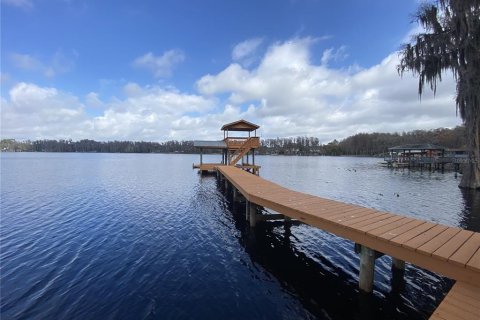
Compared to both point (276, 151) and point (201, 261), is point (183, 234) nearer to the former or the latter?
point (201, 261)

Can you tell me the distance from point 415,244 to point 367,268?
1357 mm

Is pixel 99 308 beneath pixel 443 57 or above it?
beneath

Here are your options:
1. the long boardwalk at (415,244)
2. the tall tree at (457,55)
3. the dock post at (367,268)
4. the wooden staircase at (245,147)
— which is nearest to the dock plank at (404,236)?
the long boardwalk at (415,244)

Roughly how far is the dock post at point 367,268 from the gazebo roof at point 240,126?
26.0 meters

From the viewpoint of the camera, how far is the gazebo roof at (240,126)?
31.5 metres

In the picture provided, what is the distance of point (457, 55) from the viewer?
63.3 feet

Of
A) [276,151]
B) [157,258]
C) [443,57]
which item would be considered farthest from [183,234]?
[276,151]

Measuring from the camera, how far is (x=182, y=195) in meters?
20.0

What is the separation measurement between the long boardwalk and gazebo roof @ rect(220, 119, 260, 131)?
23.4 meters

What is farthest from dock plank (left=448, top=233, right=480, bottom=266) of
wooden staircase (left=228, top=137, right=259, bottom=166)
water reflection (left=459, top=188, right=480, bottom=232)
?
wooden staircase (left=228, top=137, right=259, bottom=166)

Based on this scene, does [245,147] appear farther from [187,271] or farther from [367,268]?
[367,268]

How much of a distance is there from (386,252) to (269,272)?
3242 millimetres

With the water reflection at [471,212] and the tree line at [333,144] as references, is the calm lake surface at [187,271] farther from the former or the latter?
the tree line at [333,144]

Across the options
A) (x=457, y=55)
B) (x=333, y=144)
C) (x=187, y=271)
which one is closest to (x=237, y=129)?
(x=457, y=55)
